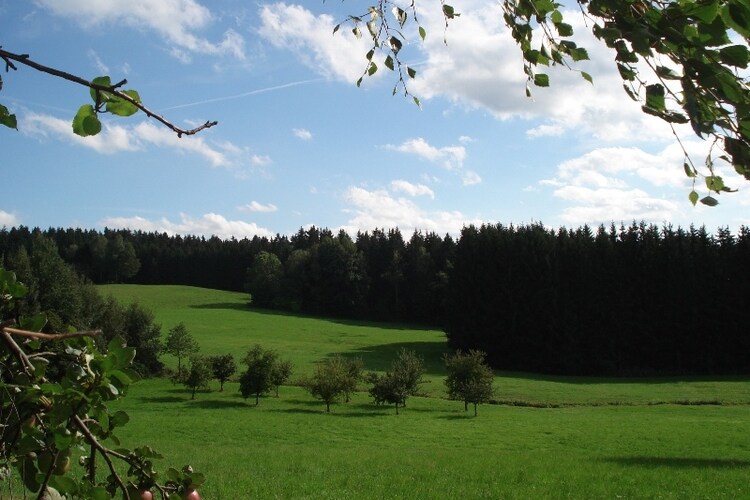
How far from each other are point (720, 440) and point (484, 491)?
15.2 m

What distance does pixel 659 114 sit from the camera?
1264 mm

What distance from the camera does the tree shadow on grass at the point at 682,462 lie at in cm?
1689

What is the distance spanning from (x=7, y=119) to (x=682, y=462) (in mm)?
20095

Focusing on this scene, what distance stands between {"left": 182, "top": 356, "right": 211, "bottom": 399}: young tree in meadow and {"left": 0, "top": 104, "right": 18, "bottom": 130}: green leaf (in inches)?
1462

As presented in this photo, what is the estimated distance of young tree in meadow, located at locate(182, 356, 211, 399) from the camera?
36.3 m

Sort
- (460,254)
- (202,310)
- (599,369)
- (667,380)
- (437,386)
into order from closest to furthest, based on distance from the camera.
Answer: (437,386), (667,380), (599,369), (460,254), (202,310)

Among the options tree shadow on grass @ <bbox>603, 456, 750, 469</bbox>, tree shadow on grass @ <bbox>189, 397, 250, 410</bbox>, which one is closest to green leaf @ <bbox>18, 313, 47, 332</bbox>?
tree shadow on grass @ <bbox>603, 456, 750, 469</bbox>

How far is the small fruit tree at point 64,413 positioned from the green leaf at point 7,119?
417 millimetres

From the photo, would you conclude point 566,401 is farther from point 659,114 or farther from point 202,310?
point 202,310

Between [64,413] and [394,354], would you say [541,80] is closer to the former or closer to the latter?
[64,413]

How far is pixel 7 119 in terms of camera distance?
132cm

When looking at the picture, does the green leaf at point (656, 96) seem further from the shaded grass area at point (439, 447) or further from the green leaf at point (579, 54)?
the shaded grass area at point (439, 447)

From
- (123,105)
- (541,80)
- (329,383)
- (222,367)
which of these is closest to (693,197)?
(541,80)

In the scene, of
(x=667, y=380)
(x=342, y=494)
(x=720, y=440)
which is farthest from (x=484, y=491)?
(x=667, y=380)
